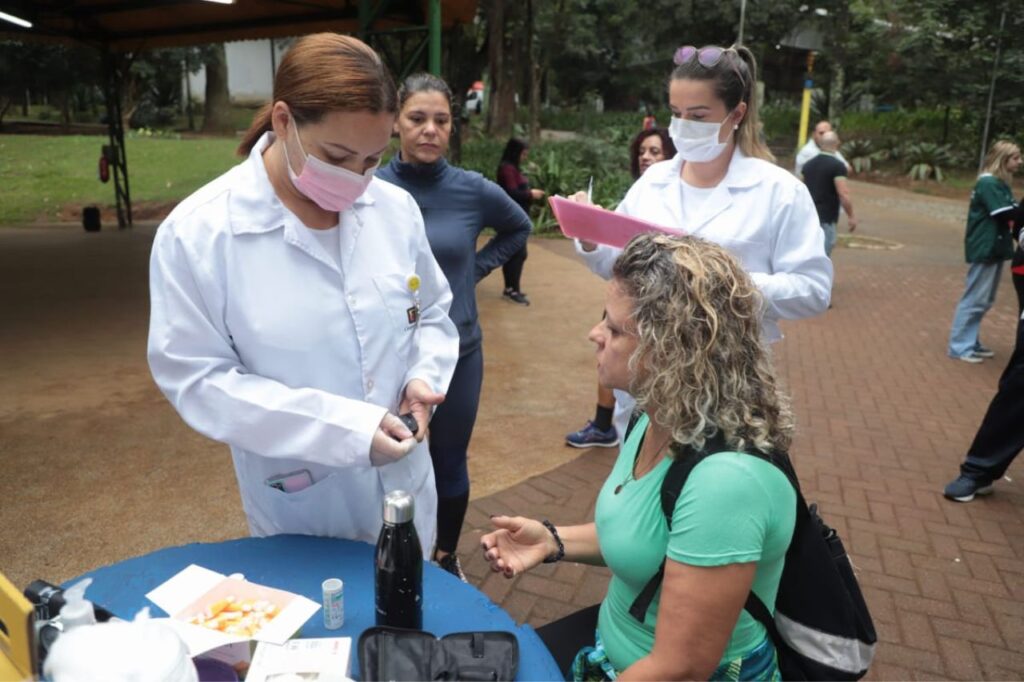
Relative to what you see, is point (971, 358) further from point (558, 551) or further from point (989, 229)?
point (558, 551)

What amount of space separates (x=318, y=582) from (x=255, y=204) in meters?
0.89

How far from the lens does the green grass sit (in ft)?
55.4

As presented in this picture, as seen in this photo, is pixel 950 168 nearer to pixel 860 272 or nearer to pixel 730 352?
pixel 860 272

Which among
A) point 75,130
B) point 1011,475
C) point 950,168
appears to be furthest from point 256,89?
point 1011,475

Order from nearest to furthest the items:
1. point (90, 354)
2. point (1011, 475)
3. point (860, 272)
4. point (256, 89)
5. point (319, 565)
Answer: point (319, 565) → point (1011, 475) → point (90, 354) → point (860, 272) → point (256, 89)

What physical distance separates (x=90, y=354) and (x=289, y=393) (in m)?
5.74

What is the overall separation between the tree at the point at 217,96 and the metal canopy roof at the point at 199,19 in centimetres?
1905

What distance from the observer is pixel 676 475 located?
5.42ft

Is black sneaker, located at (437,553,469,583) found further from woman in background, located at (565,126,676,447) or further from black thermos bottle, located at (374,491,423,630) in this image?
woman in background, located at (565,126,676,447)

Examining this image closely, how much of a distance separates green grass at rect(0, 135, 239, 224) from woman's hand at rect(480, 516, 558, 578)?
53.9 ft

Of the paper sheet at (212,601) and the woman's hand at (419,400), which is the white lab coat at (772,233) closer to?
the woman's hand at (419,400)

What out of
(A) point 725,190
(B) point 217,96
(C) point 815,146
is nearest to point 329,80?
(A) point 725,190

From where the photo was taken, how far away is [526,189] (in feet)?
26.9

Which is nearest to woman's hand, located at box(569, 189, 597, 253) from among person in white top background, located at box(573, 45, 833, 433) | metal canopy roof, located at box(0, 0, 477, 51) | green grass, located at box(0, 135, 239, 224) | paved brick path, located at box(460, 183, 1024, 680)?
person in white top background, located at box(573, 45, 833, 433)
